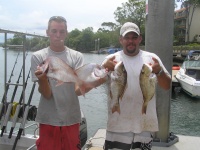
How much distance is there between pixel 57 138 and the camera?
3076 mm

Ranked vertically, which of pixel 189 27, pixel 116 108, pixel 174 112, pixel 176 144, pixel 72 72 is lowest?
pixel 174 112

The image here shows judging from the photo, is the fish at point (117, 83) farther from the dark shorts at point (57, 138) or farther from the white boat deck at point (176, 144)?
the white boat deck at point (176, 144)

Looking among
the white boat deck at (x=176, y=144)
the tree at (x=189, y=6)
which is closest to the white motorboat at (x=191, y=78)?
the white boat deck at (x=176, y=144)

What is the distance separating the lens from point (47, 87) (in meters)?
2.91

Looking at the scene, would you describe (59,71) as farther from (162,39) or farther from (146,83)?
(162,39)

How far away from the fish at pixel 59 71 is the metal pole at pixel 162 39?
2.49 metres

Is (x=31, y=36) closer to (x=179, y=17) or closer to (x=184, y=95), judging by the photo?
(x=184, y=95)

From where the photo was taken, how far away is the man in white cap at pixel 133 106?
3.17 metres

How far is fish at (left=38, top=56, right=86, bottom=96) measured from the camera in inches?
109

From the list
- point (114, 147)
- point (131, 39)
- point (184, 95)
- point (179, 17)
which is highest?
point (179, 17)

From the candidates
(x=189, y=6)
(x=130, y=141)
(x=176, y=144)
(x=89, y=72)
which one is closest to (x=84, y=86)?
(x=89, y=72)

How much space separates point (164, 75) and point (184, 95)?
52.2ft

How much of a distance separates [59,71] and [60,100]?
0.36 m

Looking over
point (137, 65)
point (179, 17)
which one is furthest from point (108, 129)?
point (179, 17)
